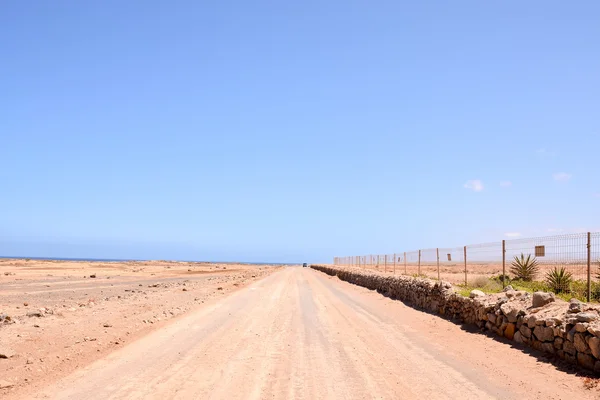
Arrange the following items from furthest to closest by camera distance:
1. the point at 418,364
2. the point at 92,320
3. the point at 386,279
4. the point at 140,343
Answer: the point at 386,279 < the point at 92,320 < the point at 140,343 < the point at 418,364

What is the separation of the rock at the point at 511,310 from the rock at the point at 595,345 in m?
3.16

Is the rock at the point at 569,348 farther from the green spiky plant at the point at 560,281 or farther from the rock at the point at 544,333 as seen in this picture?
the green spiky plant at the point at 560,281

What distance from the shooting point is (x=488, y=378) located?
8.27 meters

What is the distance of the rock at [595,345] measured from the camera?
26.5 ft

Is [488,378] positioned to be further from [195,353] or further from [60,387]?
[60,387]

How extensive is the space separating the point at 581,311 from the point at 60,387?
31.6 feet

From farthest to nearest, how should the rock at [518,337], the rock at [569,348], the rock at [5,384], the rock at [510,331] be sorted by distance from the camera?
1. the rock at [510,331]
2. the rock at [518,337]
3. the rock at [569,348]
4. the rock at [5,384]

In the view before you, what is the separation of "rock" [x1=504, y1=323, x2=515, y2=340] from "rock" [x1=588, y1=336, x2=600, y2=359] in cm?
322

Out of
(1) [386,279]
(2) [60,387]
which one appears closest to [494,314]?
(2) [60,387]

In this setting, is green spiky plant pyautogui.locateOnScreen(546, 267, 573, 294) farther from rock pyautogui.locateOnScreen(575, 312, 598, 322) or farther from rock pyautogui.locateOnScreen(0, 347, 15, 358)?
rock pyautogui.locateOnScreen(0, 347, 15, 358)

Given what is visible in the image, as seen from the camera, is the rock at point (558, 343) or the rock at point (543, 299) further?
the rock at point (543, 299)

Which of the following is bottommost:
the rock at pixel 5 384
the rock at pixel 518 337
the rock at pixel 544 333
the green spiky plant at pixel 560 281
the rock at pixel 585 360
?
the rock at pixel 5 384

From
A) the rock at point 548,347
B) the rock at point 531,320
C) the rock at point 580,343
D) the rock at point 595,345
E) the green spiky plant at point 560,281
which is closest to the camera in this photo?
the rock at point 595,345

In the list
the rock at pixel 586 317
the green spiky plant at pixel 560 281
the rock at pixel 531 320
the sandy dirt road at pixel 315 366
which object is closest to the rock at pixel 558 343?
the sandy dirt road at pixel 315 366
